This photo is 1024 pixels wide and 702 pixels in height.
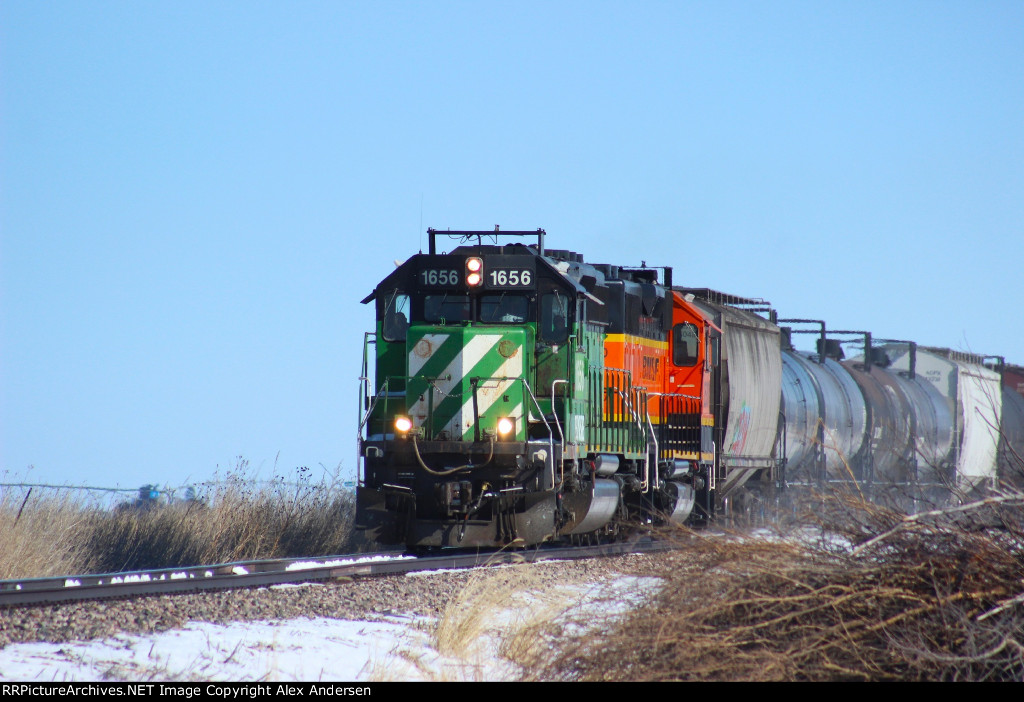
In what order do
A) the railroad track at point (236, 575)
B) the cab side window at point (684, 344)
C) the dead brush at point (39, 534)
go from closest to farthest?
the railroad track at point (236, 575) < the dead brush at point (39, 534) < the cab side window at point (684, 344)

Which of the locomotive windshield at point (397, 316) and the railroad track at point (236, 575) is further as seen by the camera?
the locomotive windshield at point (397, 316)

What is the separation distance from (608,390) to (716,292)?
4765mm

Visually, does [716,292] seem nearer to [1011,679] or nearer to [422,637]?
[422,637]

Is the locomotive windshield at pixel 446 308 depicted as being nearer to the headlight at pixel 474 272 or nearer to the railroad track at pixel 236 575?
the headlight at pixel 474 272

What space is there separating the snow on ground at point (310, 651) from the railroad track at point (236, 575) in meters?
1.42

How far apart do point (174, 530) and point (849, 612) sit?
33.1ft

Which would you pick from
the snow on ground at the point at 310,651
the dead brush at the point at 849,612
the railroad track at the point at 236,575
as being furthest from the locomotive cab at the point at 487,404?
the dead brush at the point at 849,612

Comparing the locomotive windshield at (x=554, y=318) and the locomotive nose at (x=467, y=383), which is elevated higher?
Result: the locomotive windshield at (x=554, y=318)

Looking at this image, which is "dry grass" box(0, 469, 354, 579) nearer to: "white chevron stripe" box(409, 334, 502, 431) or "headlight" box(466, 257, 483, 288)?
"white chevron stripe" box(409, 334, 502, 431)

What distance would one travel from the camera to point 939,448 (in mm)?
24156

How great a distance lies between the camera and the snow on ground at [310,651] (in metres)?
5.79

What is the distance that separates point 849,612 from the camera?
5598 mm

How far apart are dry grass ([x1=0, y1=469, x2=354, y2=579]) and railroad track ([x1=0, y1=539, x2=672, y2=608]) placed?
226 centimetres

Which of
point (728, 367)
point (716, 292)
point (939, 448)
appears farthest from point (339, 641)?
point (939, 448)
